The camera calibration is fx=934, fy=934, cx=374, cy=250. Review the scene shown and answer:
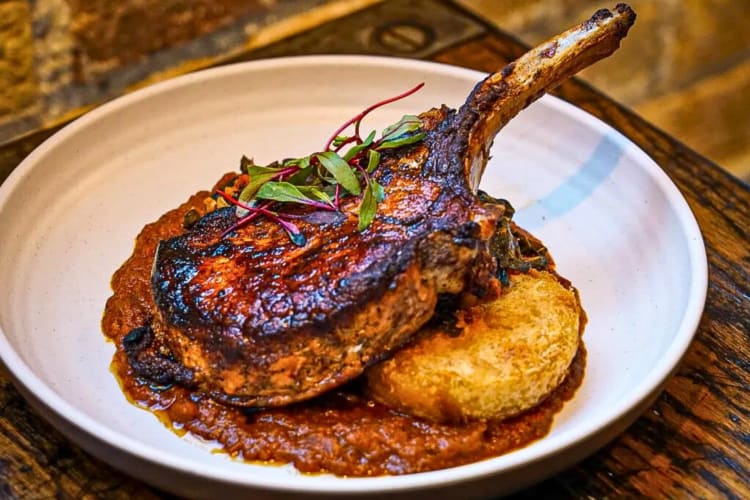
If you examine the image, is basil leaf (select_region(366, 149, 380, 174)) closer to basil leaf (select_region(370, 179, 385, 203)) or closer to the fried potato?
basil leaf (select_region(370, 179, 385, 203))

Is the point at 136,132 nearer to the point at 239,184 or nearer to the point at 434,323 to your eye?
the point at 239,184

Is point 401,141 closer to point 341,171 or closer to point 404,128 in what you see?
point 404,128

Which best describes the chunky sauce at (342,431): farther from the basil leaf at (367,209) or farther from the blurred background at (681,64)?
the blurred background at (681,64)

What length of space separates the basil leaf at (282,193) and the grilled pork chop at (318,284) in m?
0.06

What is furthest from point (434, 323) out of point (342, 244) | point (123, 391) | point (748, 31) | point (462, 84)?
point (748, 31)

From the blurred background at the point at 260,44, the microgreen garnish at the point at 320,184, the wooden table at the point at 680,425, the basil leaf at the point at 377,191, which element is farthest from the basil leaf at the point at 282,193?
the blurred background at the point at 260,44

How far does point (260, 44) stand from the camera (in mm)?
4219

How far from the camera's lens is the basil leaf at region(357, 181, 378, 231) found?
221 cm

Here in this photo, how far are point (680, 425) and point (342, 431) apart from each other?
0.84 m

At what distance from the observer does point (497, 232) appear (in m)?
2.40

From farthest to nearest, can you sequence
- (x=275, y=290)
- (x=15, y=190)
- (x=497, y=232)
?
(x=15, y=190), (x=497, y=232), (x=275, y=290)

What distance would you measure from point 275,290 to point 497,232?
0.62m

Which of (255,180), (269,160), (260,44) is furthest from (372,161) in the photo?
(260,44)

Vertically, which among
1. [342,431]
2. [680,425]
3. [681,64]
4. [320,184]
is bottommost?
[681,64]
